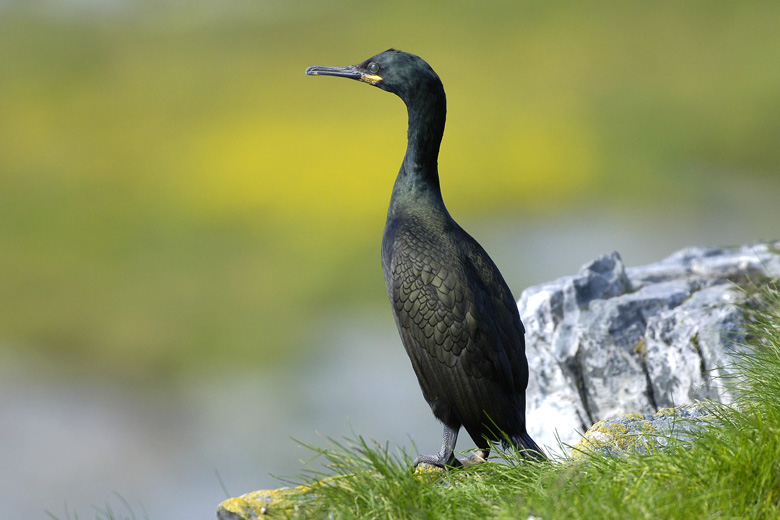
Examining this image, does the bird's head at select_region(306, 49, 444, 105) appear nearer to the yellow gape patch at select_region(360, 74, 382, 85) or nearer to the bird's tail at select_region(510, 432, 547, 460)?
the yellow gape patch at select_region(360, 74, 382, 85)

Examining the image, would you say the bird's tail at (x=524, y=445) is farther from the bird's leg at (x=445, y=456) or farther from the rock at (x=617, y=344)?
the rock at (x=617, y=344)

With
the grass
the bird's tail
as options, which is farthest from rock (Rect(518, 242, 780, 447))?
the grass

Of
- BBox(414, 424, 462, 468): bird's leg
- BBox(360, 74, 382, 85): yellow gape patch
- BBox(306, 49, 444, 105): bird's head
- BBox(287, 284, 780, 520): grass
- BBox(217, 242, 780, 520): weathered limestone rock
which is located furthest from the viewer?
BBox(217, 242, 780, 520): weathered limestone rock

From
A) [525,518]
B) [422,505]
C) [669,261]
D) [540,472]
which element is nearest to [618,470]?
[540,472]

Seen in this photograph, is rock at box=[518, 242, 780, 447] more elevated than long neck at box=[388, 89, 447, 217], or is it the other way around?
long neck at box=[388, 89, 447, 217]

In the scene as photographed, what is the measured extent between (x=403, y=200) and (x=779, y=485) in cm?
244

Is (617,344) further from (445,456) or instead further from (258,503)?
(258,503)

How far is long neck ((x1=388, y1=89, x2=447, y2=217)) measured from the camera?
15.1ft

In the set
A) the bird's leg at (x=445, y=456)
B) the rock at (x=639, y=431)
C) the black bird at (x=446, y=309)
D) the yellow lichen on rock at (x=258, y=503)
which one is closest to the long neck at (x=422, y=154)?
the black bird at (x=446, y=309)

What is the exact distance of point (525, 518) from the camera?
2963 millimetres

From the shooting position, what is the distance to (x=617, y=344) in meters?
5.68

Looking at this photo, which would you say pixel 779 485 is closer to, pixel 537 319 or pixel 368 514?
pixel 368 514

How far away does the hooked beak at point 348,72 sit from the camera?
4.79m

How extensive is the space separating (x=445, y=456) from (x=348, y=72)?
7.87ft
